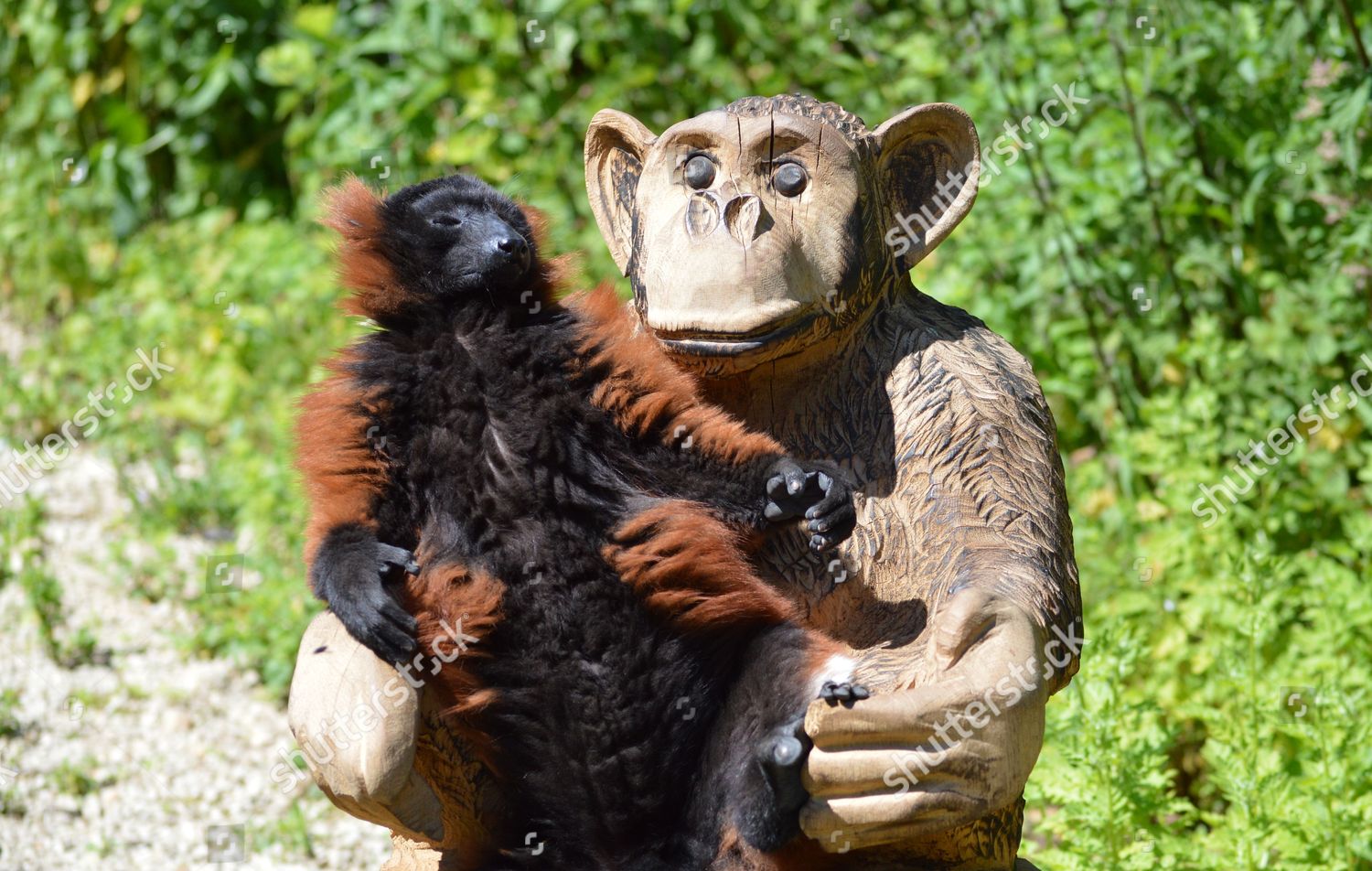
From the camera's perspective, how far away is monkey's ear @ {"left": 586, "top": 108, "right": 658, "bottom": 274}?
8.44 ft

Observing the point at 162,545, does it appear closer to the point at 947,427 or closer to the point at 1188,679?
the point at 1188,679

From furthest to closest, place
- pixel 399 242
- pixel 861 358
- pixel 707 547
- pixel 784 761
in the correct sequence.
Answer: pixel 399 242 < pixel 861 358 < pixel 707 547 < pixel 784 761

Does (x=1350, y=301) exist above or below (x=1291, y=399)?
above

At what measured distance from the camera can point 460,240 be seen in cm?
252

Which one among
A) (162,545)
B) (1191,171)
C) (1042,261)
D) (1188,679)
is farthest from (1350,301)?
(162,545)

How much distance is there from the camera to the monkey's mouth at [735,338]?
2.20 metres

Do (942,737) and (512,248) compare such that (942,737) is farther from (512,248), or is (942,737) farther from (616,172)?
(616,172)

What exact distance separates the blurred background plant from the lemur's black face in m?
0.58

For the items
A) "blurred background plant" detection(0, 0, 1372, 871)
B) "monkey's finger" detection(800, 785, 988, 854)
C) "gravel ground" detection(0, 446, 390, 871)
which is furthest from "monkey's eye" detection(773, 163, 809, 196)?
"gravel ground" detection(0, 446, 390, 871)

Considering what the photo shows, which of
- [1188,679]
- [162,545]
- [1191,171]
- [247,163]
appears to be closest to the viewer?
[1188,679]

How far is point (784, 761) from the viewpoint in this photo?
77.2 inches

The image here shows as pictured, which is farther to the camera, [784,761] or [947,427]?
[947,427]

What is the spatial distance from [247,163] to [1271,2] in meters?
5.24
